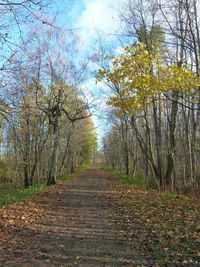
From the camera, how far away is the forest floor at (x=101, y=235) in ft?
11.8

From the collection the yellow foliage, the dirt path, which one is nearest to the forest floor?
the dirt path

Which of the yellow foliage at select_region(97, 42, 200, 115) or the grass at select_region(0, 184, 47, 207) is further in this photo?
the grass at select_region(0, 184, 47, 207)

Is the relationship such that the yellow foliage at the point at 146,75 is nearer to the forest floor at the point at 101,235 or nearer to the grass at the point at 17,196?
the forest floor at the point at 101,235

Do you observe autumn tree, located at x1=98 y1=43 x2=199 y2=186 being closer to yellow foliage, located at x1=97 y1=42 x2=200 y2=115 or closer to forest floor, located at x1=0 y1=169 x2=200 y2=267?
yellow foliage, located at x1=97 y1=42 x2=200 y2=115

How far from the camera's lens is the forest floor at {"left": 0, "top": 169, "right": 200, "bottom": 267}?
3.59 metres

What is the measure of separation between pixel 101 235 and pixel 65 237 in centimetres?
83

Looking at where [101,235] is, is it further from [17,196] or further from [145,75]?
[17,196]

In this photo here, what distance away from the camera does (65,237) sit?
465cm

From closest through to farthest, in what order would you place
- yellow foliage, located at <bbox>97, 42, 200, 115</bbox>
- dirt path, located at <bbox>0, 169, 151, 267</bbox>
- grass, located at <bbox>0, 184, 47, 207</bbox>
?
1. dirt path, located at <bbox>0, 169, 151, 267</bbox>
2. yellow foliage, located at <bbox>97, 42, 200, 115</bbox>
3. grass, located at <bbox>0, 184, 47, 207</bbox>

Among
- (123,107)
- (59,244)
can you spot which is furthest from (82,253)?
(123,107)

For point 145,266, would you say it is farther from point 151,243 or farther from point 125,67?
point 125,67

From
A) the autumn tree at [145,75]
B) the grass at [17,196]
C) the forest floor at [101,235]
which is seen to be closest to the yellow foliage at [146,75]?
the autumn tree at [145,75]

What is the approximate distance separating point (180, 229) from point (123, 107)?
4.40m

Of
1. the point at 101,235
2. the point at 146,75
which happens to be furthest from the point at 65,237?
the point at 146,75
